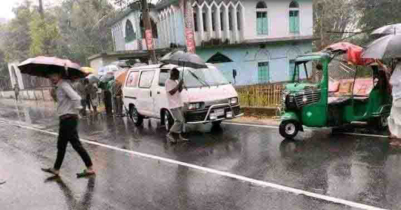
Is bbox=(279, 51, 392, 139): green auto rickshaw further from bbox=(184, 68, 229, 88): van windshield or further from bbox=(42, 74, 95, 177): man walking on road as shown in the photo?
Result: bbox=(42, 74, 95, 177): man walking on road

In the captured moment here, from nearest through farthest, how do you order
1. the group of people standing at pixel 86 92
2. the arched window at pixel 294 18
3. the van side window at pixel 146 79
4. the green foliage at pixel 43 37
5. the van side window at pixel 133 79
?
A: the van side window at pixel 146 79 < the van side window at pixel 133 79 < the group of people standing at pixel 86 92 < the arched window at pixel 294 18 < the green foliage at pixel 43 37

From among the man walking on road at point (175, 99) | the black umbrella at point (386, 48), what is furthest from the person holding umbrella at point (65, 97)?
the black umbrella at point (386, 48)

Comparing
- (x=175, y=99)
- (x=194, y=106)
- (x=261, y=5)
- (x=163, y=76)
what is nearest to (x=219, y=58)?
(x=261, y=5)

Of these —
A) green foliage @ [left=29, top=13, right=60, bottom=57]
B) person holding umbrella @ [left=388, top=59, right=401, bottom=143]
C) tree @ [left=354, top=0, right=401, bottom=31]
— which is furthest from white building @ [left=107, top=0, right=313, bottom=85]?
person holding umbrella @ [left=388, top=59, right=401, bottom=143]

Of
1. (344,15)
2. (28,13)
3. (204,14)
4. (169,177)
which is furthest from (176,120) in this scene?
(28,13)

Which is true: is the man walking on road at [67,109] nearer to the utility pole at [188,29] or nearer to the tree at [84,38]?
the utility pole at [188,29]

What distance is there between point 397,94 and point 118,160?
5.96m

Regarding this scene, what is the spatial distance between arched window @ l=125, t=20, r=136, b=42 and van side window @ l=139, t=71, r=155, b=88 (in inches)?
649

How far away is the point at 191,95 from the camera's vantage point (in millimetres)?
9766

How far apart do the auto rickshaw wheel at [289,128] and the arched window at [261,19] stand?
62.0 feet

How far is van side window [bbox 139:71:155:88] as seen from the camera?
37.2ft

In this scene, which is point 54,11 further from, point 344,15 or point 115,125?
point 115,125

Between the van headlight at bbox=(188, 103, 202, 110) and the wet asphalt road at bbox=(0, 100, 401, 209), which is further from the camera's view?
the van headlight at bbox=(188, 103, 202, 110)

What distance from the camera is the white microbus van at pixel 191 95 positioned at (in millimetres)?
9712
